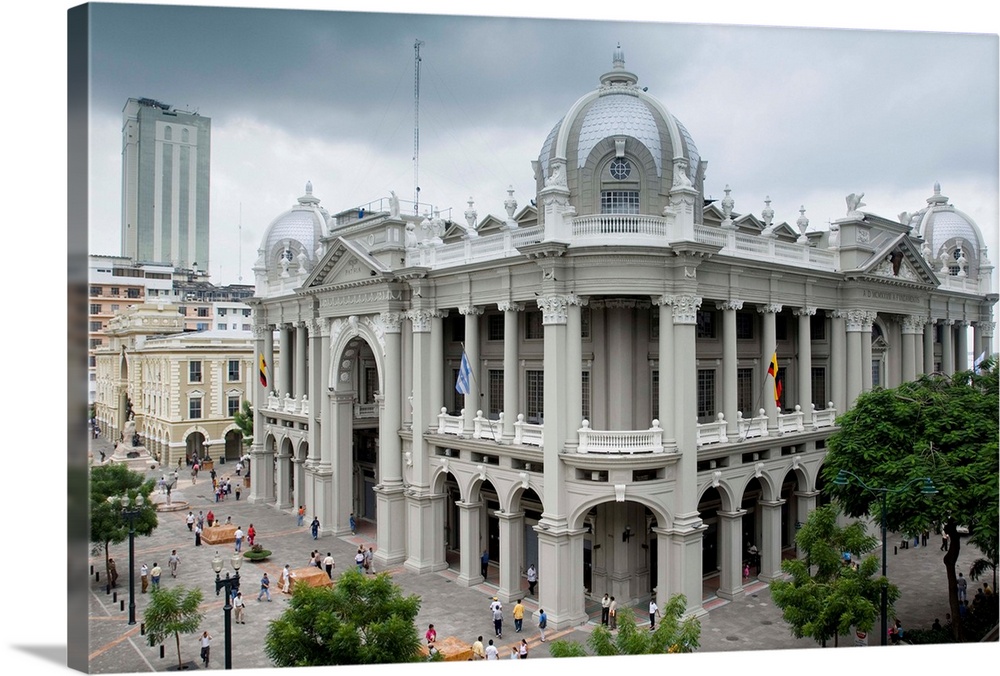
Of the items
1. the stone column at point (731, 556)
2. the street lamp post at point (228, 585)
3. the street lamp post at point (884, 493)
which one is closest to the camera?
the street lamp post at point (884, 493)

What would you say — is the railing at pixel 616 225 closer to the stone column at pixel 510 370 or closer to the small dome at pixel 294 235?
the stone column at pixel 510 370

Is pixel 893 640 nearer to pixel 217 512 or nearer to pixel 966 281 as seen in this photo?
pixel 966 281

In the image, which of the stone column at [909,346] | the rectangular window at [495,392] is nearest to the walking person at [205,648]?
the rectangular window at [495,392]

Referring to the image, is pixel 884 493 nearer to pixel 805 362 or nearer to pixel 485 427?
pixel 805 362

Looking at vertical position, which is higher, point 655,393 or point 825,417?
point 655,393

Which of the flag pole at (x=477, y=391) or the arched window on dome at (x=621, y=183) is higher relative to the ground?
the arched window on dome at (x=621, y=183)

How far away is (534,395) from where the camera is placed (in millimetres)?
31281

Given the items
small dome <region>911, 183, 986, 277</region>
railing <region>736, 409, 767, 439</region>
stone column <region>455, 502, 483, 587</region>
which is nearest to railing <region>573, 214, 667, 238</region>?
Result: railing <region>736, 409, 767, 439</region>

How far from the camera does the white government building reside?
85.6 ft

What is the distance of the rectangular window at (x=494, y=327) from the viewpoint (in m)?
33.2

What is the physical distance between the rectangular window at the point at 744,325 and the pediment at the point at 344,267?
15.1 m

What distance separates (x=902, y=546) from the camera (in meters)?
35.5

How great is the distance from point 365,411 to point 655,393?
706 inches

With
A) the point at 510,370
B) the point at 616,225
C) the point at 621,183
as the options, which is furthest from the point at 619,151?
the point at 510,370
